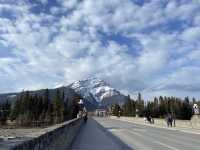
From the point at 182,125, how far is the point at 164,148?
128 feet

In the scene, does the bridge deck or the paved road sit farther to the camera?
the bridge deck

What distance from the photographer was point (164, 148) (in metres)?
20.5

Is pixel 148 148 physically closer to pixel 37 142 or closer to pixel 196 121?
pixel 37 142

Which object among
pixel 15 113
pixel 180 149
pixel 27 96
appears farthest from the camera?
pixel 27 96

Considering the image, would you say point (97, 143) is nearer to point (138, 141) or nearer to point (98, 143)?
point (98, 143)

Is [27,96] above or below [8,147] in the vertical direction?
above

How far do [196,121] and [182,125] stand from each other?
27.3 feet

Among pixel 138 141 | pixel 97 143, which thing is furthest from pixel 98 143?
pixel 138 141

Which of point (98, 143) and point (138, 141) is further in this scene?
point (138, 141)

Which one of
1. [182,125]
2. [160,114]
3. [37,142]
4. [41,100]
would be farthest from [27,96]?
[37,142]

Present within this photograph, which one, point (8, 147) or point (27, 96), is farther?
point (27, 96)

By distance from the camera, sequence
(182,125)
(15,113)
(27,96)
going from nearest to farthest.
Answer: (182,125) < (15,113) < (27,96)

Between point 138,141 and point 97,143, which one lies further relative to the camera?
point 138,141

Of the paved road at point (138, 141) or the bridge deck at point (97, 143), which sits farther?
the bridge deck at point (97, 143)
